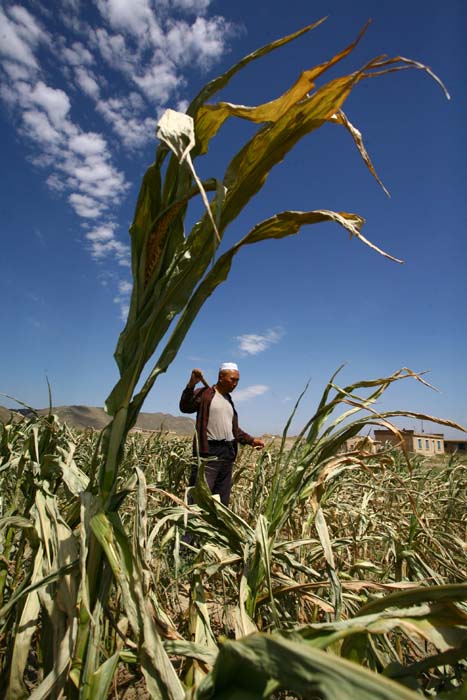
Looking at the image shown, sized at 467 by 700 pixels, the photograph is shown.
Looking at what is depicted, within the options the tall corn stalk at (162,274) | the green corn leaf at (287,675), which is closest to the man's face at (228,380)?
the tall corn stalk at (162,274)

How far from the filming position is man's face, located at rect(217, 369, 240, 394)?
10.9 ft

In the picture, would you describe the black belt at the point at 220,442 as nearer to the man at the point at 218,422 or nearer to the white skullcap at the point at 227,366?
the man at the point at 218,422

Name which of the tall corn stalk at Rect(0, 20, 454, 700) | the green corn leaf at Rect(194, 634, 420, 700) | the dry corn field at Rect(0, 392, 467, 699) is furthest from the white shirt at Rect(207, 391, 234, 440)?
the green corn leaf at Rect(194, 634, 420, 700)

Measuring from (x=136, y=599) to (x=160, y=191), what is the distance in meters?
0.79

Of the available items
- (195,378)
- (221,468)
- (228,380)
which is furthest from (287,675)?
(228,380)

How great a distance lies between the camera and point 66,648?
2.34 ft

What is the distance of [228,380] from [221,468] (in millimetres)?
718

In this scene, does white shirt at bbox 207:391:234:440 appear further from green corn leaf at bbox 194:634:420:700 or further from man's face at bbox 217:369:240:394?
green corn leaf at bbox 194:634:420:700

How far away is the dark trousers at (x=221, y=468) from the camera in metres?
3.01

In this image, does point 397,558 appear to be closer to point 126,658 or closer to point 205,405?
point 126,658

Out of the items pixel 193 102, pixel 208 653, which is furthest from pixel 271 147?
pixel 208 653

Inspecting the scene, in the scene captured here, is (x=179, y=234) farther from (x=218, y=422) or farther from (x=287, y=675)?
(x=218, y=422)

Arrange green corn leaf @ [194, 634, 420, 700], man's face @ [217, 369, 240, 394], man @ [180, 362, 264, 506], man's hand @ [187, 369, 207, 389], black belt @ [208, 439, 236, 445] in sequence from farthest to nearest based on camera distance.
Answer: man's face @ [217, 369, 240, 394]
black belt @ [208, 439, 236, 445]
man @ [180, 362, 264, 506]
man's hand @ [187, 369, 207, 389]
green corn leaf @ [194, 634, 420, 700]

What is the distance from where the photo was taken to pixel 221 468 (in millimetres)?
3102
